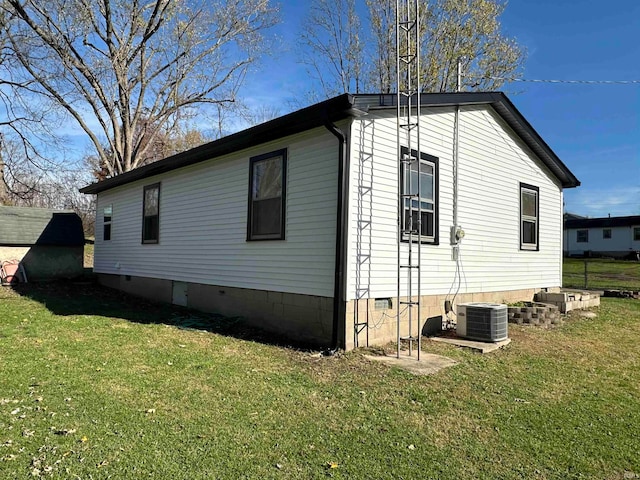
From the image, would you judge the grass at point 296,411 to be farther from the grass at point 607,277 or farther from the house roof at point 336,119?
the grass at point 607,277

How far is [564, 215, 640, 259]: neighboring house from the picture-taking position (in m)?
34.3

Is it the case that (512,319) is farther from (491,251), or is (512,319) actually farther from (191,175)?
(191,175)

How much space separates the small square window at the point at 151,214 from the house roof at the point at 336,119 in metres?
0.41

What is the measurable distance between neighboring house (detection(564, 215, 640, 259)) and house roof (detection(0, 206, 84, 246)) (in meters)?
36.0

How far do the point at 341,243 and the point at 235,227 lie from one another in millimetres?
2850

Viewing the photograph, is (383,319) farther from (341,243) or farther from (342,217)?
(342,217)

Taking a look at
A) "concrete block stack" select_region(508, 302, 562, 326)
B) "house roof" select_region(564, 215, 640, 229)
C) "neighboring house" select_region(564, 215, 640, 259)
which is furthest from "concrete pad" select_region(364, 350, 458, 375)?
"house roof" select_region(564, 215, 640, 229)

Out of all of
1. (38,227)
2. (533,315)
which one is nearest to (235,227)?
(533,315)

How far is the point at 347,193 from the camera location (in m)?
6.23

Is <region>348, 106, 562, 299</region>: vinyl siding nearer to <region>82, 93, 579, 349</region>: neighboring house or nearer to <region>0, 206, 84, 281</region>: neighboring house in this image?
<region>82, 93, 579, 349</region>: neighboring house

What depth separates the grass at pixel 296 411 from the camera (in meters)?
3.09

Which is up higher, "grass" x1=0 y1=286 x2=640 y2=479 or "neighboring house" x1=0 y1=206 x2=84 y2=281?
"neighboring house" x1=0 y1=206 x2=84 y2=281

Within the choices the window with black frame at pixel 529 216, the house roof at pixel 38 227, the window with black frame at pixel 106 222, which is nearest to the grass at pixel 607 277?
the window with black frame at pixel 529 216

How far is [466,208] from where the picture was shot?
8.32 meters
